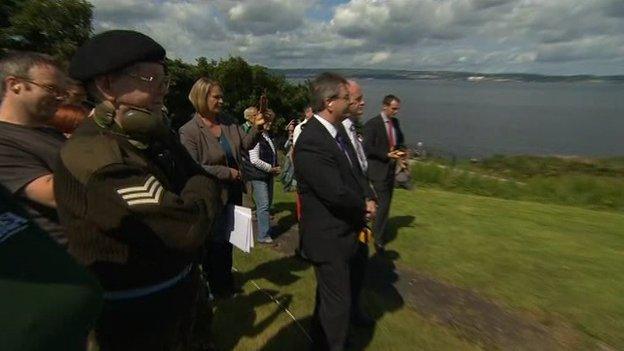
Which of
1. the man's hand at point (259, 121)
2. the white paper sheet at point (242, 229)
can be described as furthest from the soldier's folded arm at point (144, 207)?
the man's hand at point (259, 121)

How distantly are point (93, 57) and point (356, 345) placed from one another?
10.3 ft

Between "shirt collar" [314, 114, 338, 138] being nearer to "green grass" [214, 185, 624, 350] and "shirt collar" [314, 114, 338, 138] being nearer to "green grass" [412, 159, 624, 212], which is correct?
"green grass" [214, 185, 624, 350]

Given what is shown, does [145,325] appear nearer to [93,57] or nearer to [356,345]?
[93,57]

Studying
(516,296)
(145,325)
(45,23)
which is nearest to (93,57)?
(145,325)

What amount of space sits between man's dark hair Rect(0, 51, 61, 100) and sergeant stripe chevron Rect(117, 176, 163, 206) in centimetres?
132

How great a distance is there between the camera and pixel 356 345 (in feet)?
13.2

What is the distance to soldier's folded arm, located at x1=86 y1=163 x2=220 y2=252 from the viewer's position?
63.1 inches

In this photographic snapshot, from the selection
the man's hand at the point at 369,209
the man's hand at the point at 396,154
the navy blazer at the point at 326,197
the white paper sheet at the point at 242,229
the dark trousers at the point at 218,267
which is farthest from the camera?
the man's hand at the point at 396,154

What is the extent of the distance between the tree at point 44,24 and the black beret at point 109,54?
21.8 m

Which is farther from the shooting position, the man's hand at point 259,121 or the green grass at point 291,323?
the man's hand at point 259,121

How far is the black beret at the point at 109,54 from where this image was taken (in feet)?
5.74

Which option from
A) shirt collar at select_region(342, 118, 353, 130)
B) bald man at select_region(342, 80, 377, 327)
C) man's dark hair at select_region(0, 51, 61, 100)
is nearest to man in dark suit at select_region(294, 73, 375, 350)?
bald man at select_region(342, 80, 377, 327)

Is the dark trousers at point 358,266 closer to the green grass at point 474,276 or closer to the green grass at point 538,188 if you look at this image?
the green grass at point 474,276

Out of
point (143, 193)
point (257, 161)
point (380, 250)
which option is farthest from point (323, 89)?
point (380, 250)
